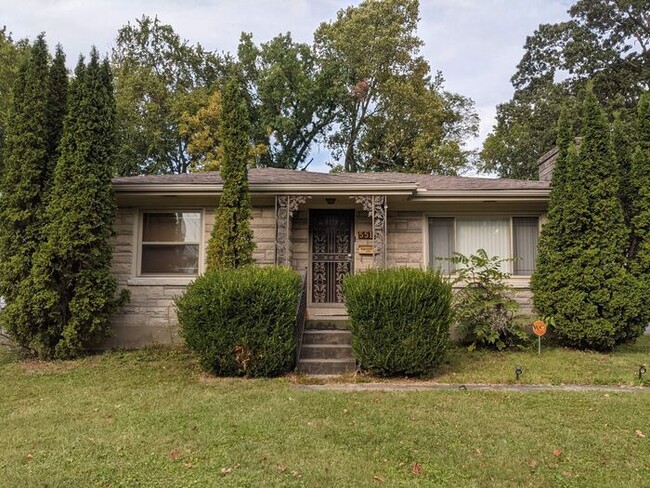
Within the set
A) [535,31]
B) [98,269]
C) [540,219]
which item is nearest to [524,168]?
[535,31]

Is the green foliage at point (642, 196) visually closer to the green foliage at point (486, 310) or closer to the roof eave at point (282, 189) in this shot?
the green foliage at point (486, 310)

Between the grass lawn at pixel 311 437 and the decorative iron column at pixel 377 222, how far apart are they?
3.06m

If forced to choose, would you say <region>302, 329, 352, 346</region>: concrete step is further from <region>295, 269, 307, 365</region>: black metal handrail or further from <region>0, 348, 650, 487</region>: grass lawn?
<region>0, 348, 650, 487</region>: grass lawn

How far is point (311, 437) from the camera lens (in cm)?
398

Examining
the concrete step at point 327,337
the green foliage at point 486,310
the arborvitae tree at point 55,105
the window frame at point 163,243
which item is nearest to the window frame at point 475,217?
the green foliage at point 486,310

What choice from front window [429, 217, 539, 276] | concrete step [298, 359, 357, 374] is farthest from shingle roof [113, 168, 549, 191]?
concrete step [298, 359, 357, 374]

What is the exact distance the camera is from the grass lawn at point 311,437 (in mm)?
3314

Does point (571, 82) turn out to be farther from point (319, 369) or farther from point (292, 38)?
point (319, 369)

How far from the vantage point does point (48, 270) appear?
7.16m

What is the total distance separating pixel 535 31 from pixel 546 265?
69.2ft

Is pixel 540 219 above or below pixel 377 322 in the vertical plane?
above

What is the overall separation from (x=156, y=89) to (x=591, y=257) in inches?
841

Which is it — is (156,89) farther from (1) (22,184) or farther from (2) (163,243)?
(1) (22,184)

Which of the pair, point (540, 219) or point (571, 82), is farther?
point (571, 82)
